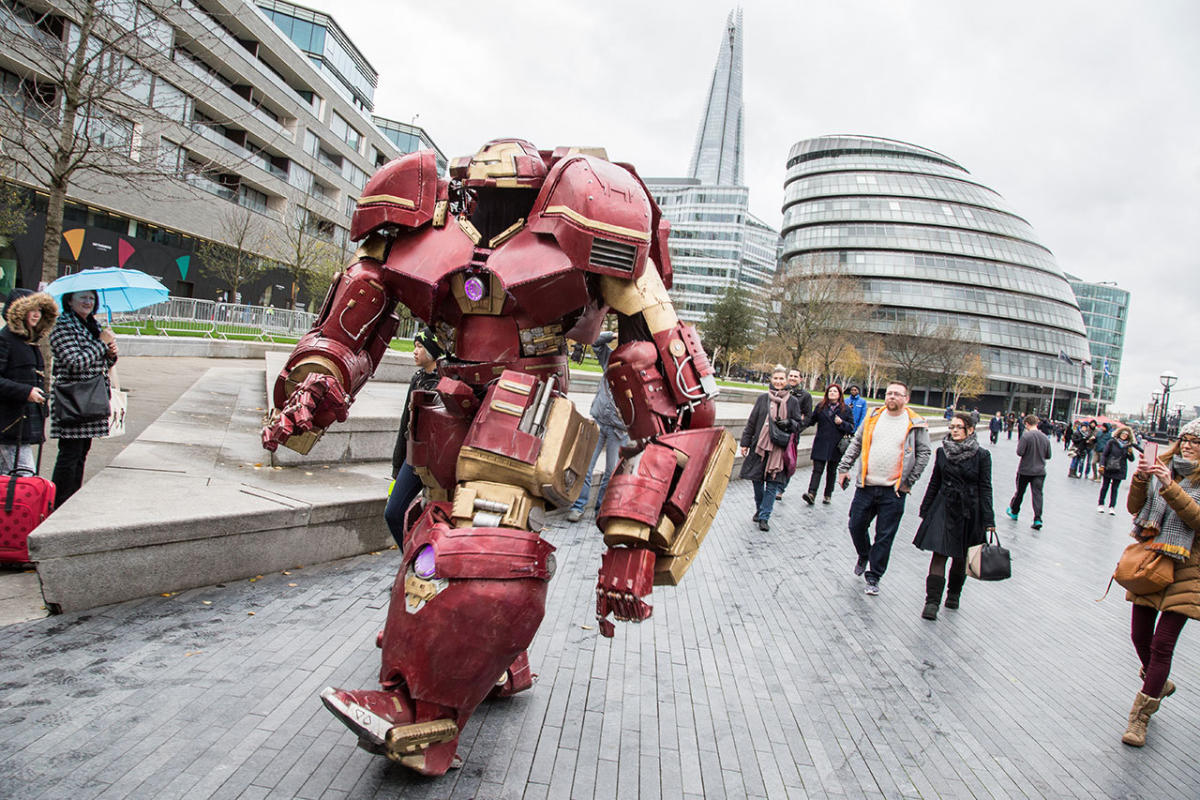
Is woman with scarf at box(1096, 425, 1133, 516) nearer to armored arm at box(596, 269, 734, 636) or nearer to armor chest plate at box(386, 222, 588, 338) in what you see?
armored arm at box(596, 269, 734, 636)

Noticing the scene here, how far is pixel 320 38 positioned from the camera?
4484cm

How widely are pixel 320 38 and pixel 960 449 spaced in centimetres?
5129

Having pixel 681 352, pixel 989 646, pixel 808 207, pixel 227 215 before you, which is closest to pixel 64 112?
pixel 681 352

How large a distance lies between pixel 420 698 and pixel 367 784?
0.58 m

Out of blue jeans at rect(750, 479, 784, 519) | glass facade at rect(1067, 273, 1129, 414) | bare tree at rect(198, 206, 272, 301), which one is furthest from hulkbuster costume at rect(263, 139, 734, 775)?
glass facade at rect(1067, 273, 1129, 414)

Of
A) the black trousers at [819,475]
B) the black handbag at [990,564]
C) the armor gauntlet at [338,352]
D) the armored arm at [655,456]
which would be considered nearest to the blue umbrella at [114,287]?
the armor gauntlet at [338,352]

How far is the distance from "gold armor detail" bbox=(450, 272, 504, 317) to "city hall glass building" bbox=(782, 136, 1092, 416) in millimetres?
63136

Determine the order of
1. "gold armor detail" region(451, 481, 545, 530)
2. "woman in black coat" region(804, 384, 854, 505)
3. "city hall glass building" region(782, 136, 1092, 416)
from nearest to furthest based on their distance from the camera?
"gold armor detail" region(451, 481, 545, 530) < "woman in black coat" region(804, 384, 854, 505) < "city hall glass building" region(782, 136, 1092, 416)

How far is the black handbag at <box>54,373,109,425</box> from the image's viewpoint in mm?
5055

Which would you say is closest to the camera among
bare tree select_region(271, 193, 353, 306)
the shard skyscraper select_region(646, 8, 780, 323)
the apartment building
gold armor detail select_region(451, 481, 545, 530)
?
gold armor detail select_region(451, 481, 545, 530)

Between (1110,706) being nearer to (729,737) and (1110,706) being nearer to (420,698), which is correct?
(729,737)

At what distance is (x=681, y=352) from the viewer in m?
2.96

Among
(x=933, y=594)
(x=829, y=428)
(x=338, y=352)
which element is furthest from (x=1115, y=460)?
(x=338, y=352)

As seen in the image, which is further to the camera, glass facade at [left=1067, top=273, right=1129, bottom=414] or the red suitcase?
glass facade at [left=1067, top=273, right=1129, bottom=414]
